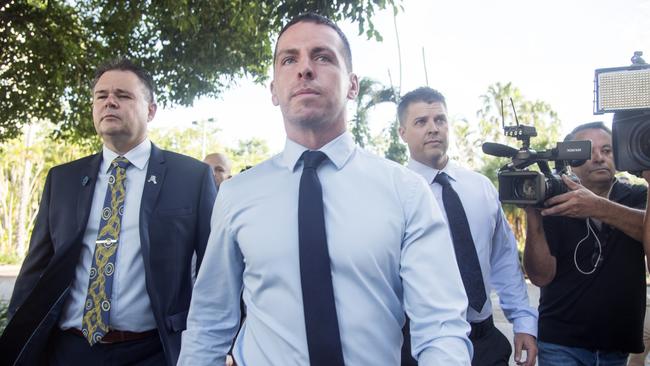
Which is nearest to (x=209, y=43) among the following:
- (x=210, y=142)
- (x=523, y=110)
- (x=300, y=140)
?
(x=300, y=140)

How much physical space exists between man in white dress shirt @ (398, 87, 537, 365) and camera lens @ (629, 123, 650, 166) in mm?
861

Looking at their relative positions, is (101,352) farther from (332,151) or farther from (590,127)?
(590,127)

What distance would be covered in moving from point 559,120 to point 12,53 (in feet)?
107

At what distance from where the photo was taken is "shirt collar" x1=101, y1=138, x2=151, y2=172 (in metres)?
2.89

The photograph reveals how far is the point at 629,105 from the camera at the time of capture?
2459 mm

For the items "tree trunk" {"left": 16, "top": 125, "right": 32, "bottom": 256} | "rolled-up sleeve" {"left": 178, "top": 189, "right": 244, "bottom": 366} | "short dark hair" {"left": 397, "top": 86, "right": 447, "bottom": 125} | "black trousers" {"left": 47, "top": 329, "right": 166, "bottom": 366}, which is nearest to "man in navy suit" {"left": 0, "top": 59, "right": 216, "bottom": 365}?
"black trousers" {"left": 47, "top": 329, "right": 166, "bottom": 366}

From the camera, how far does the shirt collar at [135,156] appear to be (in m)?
2.89

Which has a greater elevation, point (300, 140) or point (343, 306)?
point (300, 140)

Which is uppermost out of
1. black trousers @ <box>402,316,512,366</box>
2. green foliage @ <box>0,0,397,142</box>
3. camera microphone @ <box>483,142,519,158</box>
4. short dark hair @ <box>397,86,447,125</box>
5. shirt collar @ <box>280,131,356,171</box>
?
green foliage @ <box>0,0,397,142</box>

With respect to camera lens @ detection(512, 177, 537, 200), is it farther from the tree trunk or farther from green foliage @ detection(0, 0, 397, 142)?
the tree trunk

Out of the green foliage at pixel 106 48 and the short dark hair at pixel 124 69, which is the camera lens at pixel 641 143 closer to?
the short dark hair at pixel 124 69

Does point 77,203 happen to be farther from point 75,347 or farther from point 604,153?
point 604,153

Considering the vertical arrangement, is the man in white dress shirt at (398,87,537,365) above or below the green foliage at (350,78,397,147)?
below

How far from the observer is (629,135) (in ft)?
8.13
